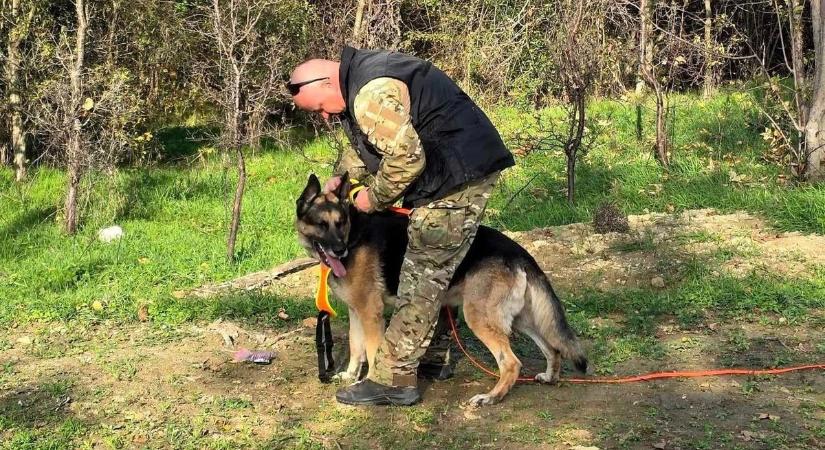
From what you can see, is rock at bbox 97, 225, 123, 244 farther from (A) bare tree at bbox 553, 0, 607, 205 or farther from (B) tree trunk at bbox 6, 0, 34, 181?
(A) bare tree at bbox 553, 0, 607, 205

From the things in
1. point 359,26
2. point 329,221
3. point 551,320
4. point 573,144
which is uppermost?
point 359,26

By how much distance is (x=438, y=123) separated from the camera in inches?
154

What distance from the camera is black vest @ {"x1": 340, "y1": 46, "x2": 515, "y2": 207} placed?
3.86 m

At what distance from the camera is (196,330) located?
556 centimetres

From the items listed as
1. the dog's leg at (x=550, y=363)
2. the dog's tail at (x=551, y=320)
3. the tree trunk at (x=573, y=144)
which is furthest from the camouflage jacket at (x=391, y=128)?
the tree trunk at (x=573, y=144)

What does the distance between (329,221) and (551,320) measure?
4.81 ft

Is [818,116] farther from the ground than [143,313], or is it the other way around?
[818,116]

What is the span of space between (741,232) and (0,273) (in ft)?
23.1

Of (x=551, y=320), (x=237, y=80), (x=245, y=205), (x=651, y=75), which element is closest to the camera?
(x=551, y=320)

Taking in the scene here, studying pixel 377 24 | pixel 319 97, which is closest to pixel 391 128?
pixel 319 97

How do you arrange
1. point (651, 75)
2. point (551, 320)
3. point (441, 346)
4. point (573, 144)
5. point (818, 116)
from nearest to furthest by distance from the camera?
point (551, 320), point (441, 346), point (818, 116), point (573, 144), point (651, 75)

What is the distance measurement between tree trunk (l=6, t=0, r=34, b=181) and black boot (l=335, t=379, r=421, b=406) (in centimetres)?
693

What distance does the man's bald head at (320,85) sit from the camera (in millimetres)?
3930

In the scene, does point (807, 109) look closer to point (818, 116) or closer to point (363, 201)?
point (818, 116)
